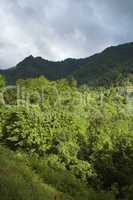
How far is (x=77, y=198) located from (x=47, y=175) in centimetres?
420

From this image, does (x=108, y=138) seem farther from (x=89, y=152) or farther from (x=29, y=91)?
(x=29, y=91)

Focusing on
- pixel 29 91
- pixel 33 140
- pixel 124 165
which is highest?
pixel 29 91

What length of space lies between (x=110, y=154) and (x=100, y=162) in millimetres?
1955

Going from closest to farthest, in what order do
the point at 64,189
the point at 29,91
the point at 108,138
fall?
the point at 64,189 < the point at 108,138 < the point at 29,91

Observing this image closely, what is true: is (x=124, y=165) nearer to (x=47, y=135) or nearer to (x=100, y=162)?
(x=100, y=162)

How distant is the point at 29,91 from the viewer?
71062mm

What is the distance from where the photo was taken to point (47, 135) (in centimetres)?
4422

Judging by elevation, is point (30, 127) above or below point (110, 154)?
above

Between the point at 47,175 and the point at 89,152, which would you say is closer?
the point at 47,175

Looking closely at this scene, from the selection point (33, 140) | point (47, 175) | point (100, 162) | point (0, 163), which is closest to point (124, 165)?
point (100, 162)

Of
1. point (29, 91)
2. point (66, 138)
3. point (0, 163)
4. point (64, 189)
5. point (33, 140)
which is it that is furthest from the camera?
point (29, 91)

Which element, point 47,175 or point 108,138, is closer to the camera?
point 47,175

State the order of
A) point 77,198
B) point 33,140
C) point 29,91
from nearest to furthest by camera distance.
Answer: point 77,198 → point 33,140 → point 29,91

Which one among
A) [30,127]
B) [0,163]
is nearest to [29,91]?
[30,127]
